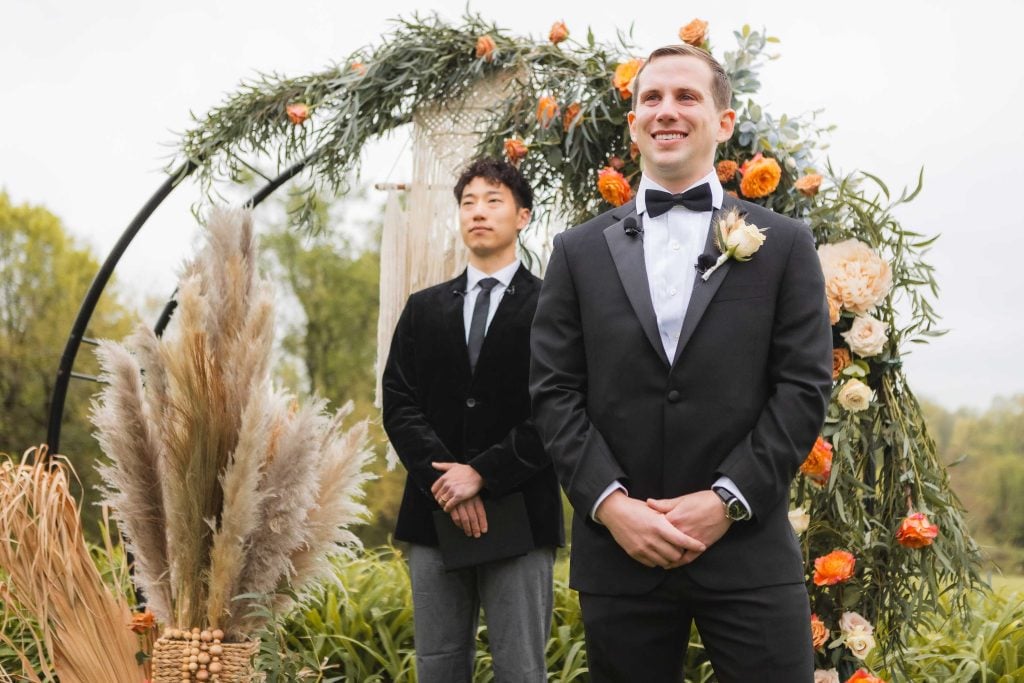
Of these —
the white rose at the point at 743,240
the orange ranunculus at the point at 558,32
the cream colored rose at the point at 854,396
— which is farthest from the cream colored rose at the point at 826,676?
the orange ranunculus at the point at 558,32

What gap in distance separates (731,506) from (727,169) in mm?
1639

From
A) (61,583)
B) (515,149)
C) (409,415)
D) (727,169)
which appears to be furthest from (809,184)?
(61,583)

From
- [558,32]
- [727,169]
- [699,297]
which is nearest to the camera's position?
[699,297]

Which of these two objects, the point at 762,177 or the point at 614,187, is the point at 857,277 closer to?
the point at 762,177

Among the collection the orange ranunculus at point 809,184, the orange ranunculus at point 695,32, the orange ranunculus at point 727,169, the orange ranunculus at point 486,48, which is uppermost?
the orange ranunculus at point 486,48

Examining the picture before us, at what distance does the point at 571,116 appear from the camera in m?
3.36

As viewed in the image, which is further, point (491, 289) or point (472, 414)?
Result: point (491, 289)

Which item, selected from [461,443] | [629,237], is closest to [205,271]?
[461,443]

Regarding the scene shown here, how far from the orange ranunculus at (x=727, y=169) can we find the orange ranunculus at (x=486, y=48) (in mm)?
962

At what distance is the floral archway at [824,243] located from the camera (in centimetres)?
295

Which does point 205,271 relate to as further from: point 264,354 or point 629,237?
point 629,237

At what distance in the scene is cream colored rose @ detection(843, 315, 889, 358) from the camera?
297 cm

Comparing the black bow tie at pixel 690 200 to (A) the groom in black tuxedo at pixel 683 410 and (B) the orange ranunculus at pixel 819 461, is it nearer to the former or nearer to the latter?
(A) the groom in black tuxedo at pixel 683 410

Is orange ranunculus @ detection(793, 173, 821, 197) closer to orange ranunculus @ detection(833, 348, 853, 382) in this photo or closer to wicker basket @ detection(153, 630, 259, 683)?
orange ranunculus @ detection(833, 348, 853, 382)
